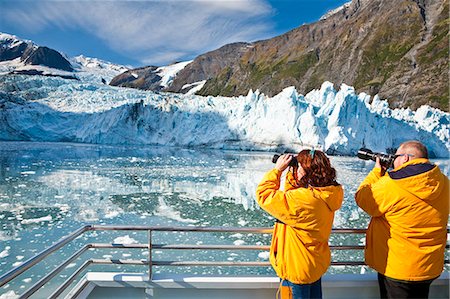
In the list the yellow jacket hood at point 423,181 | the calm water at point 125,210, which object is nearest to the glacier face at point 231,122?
the calm water at point 125,210

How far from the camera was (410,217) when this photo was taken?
138 centimetres

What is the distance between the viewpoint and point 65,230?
5617 mm

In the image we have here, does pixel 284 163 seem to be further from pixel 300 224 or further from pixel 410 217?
pixel 410 217

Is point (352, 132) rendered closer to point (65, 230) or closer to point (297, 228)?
point (65, 230)

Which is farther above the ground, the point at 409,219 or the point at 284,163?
the point at 284,163

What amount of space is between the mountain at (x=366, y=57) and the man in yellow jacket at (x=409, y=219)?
5551cm

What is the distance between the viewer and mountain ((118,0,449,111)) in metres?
58.3

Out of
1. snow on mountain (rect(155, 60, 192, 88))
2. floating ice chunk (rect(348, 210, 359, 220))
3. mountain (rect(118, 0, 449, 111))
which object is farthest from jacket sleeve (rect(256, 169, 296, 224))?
snow on mountain (rect(155, 60, 192, 88))

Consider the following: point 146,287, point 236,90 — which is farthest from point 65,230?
point 236,90

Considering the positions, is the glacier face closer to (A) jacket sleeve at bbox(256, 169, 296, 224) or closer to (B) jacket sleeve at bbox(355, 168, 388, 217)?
(B) jacket sleeve at bbox(355, 168, 388, 217)

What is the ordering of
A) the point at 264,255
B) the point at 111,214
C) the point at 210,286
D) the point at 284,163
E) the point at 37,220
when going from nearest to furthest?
the point at 284,163
the point at 210,286
the point at 264,255
the point at 37,220
the point at 111,214

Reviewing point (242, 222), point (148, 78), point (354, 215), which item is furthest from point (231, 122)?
point (148, 78)

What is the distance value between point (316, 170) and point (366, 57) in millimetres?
80818

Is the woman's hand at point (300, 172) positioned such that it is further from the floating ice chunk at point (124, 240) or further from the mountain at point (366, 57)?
the mountain at point (366, 57)
